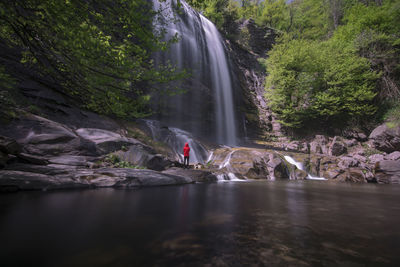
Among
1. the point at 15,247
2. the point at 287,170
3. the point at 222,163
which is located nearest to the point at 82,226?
the point at 15,247

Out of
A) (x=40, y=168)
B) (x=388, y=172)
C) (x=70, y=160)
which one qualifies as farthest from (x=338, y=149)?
(x=40, y=168)

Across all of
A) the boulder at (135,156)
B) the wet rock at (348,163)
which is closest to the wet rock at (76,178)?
the boulder at (135,156)

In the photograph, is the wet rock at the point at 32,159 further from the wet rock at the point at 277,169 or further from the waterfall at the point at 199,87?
the waterfall at the point at 199,87

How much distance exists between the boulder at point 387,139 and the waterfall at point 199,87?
11821 millimetres

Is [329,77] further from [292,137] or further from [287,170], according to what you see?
[287,170]

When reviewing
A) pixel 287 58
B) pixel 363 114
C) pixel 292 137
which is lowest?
pixel 292 137

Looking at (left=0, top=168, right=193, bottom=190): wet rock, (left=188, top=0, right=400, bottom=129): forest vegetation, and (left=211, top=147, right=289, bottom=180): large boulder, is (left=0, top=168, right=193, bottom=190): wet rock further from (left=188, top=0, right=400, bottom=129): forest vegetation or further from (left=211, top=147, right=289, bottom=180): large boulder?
(left=188, top=0, right=400, bottom=129): forest vegetation

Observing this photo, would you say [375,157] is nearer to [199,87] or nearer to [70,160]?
[199,87]

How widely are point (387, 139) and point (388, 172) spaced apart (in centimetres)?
583

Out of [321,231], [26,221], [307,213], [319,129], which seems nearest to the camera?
[321,231]

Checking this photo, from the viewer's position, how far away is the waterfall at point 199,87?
17672 mm

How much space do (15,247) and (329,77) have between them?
936 inches

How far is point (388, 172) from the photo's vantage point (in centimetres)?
998

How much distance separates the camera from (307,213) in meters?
2.75
